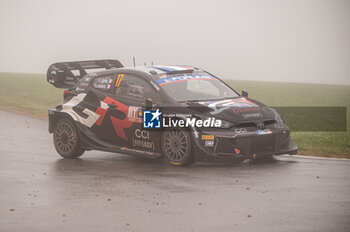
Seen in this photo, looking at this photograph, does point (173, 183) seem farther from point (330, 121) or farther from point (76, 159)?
point (330, 121)

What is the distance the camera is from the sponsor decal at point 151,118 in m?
10.8

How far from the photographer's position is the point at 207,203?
8133 millimetres

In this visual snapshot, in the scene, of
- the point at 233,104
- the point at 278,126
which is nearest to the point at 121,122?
the point at 233,104

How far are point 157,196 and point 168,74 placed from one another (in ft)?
11.6

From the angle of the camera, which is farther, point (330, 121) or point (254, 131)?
point (330, 121)

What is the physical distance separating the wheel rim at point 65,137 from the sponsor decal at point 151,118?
175 centimetres

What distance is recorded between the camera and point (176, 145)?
10594 millimetres

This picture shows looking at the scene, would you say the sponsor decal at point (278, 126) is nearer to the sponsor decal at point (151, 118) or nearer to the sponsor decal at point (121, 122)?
the sponsor decal at point (151, 118)

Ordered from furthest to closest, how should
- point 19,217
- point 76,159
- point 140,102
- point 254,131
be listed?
point 76,159
point 140,102
point 254,131
point 19,217

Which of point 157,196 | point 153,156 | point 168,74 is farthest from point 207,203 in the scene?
point 168,74

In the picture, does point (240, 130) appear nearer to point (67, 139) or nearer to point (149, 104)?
point (149, 104)

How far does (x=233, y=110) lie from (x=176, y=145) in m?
1.03

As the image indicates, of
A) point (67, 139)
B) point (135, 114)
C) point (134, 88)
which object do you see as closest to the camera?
point (135, 114)

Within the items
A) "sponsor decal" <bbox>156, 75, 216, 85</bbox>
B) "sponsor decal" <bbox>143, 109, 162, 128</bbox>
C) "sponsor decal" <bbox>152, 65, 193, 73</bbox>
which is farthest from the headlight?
"sponsor decal" <bbox>152, 65, 193, 73</bbox>
